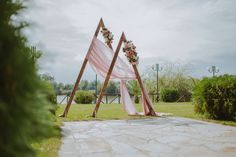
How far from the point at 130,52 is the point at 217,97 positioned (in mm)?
2960

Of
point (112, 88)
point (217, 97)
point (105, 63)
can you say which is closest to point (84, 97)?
point (112, 88)

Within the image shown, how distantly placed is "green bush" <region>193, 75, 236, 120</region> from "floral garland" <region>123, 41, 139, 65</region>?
6.97ft

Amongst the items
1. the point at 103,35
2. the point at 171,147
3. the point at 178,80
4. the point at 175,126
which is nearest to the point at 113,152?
the point at 171,147

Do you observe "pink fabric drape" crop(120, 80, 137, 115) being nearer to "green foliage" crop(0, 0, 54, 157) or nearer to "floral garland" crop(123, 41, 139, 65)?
"floral garland" crop(123, 41, 139, 65)

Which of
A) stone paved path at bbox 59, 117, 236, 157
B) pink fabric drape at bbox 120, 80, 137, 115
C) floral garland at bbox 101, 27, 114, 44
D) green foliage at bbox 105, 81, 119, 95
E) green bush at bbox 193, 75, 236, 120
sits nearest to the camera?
stone paved path at bbox 59, 117, 236, 157

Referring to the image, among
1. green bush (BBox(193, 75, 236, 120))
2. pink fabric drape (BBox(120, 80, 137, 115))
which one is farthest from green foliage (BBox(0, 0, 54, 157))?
pink fabric drape (BBox(120, 80, 137, 115))

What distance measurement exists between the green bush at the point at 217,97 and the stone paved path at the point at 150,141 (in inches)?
69.4

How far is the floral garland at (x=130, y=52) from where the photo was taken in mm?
9070

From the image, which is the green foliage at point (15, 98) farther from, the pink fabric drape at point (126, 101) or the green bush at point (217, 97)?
the pink fabric drape at point (126, 101)

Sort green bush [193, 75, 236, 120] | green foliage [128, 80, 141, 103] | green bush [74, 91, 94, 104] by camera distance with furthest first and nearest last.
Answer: green bush [74, 91, 94, 104], green foliage [128, 80, 141, 103], green bush [193, 75, 236, 120]

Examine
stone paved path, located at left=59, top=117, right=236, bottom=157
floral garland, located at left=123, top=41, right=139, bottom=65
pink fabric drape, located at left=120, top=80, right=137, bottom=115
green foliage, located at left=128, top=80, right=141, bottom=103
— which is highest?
floral garland, located at left=123, top=41, right=139, bottom=65

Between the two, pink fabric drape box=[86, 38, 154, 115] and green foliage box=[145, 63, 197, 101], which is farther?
green foliage box=[145, 63, 197, 101]

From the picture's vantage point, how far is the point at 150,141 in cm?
493

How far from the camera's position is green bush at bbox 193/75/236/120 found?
792 centimetres
